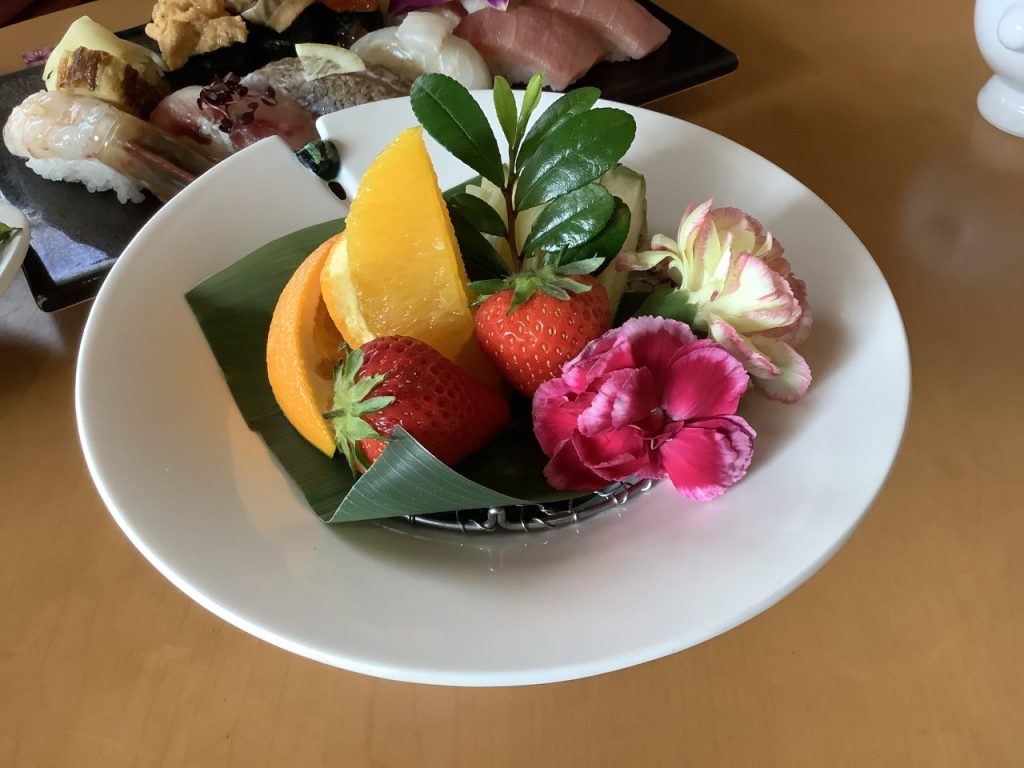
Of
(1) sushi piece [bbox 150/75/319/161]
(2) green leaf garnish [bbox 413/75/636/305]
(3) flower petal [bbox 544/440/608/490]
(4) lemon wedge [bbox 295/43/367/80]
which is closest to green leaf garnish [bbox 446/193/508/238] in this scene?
(2) green leaf garnish [bbox 413/75/636/305]

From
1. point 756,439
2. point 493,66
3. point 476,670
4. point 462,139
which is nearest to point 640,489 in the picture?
point 756,439

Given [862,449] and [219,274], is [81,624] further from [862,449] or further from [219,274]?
[862,449]

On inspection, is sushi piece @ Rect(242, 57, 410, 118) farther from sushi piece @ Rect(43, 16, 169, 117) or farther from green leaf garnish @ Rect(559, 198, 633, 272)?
green leaf garnish @ Rect(559, 198, 633, 272)

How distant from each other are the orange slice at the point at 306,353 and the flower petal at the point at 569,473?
0.17 meters

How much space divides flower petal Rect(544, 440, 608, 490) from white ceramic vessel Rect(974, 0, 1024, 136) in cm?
91

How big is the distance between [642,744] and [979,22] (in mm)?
1083

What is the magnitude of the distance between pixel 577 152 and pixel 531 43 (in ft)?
2.26

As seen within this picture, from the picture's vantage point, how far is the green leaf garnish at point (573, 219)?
0.64m

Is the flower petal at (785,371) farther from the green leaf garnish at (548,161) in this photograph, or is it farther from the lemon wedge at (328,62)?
the lemon wedge at (328,62)

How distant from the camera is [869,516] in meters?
0.77

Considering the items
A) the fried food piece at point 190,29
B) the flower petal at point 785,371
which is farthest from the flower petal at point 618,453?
the fried food piece at point 190,29

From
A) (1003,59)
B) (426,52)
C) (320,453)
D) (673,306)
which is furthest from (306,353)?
(1003,59)

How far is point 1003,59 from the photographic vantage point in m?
1.13

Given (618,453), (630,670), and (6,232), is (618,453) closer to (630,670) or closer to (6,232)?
(630,670)
